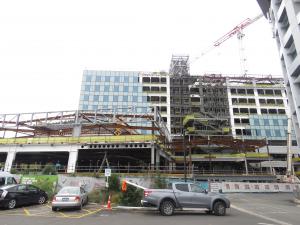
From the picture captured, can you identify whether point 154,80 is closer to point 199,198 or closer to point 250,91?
point 250,91

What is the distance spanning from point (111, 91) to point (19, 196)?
62.1 meters

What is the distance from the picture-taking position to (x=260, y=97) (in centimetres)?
7731

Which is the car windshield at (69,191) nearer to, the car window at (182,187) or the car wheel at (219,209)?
the car window at (182,187)

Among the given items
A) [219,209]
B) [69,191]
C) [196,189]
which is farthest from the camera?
[69,191]

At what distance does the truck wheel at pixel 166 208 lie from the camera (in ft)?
43.2

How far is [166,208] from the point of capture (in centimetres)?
1323

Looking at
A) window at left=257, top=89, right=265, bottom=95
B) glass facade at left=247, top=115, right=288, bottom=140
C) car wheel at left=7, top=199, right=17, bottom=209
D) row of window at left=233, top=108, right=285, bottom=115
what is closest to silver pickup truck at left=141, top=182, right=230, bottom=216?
car wheel at left=7, top=199, right=17, bottom=209

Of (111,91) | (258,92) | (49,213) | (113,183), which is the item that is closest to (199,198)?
(49,213)

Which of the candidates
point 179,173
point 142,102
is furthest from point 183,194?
point 142,102

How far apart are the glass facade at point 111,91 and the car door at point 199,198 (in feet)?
197

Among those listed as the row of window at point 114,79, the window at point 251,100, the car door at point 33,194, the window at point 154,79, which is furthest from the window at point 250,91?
the car door at point 33,194

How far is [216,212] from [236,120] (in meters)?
63.2

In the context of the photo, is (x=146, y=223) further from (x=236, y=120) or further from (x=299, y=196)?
(x=236, y=120)

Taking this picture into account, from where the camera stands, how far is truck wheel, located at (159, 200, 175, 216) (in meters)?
13.2
